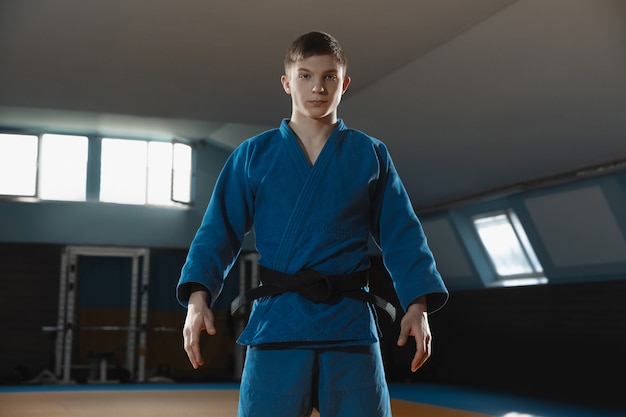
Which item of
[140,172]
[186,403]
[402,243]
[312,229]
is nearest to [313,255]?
[312,229]

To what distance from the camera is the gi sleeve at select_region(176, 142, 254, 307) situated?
1.54 metres

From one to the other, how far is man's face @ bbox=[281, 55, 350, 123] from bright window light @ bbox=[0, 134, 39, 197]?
981 centimetres

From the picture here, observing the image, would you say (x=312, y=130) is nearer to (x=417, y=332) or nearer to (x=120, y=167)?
(x=417, y=332)

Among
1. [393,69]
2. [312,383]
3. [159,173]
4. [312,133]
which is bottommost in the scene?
[312,383]

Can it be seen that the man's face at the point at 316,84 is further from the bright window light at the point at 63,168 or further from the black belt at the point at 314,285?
the bright window light at the point at 63,168

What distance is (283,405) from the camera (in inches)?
56.7

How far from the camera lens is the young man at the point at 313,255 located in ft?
4.83

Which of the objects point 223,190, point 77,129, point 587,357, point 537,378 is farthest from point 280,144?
point 77,129

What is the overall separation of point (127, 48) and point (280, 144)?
5.11 metres

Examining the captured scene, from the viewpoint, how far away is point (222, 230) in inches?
63.2

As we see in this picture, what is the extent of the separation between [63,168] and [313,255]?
10.3 metres

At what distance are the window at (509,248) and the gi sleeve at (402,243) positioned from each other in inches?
289

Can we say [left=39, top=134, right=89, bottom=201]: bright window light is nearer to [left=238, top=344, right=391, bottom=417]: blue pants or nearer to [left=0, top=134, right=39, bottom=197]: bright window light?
[left=0, top=134, right=39, bottom=197]: bright window light

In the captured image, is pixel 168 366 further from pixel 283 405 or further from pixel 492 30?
pixel 283 405
